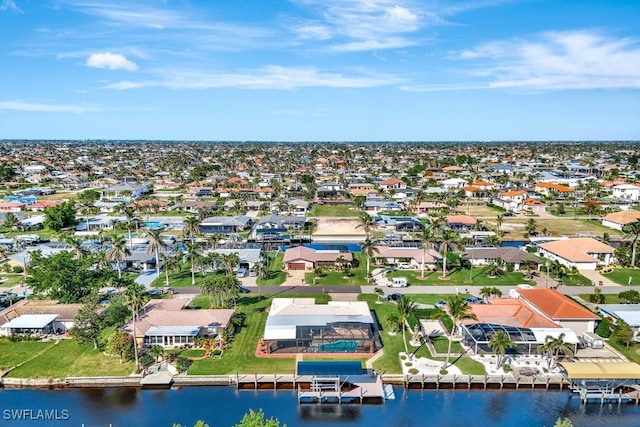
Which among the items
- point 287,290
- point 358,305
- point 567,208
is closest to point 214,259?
point 287,290

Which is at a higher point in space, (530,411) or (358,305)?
(358,305)

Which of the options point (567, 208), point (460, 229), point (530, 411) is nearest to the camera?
point (530, 411)

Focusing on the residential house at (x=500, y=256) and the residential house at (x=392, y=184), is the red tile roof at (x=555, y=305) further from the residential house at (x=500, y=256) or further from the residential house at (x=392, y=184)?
the residential house at (x=392, y=184)

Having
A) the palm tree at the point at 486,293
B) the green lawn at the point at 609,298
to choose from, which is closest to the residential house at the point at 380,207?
the green lawn at the point at 609,298

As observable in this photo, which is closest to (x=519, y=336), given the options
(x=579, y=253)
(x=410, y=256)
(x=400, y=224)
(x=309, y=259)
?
(x=410, y=256)

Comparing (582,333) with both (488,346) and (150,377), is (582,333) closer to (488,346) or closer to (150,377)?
(488,346)

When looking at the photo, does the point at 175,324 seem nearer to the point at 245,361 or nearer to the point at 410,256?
the point at 245,361

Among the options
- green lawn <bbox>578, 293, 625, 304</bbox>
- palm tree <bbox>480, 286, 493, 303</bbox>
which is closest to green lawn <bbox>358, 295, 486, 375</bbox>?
palm tree <bbox>480, 286, 493, 303</bbox>
